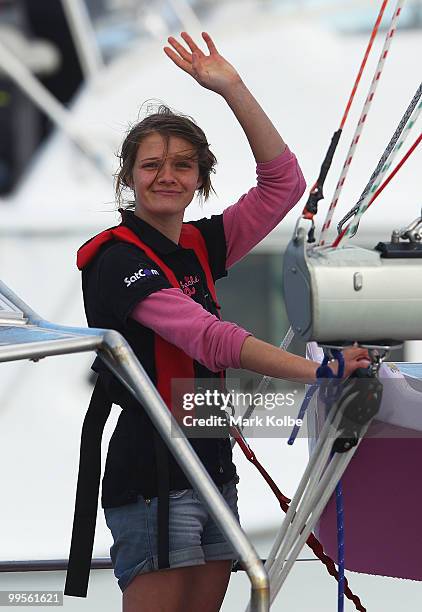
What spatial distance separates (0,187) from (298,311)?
9853mm

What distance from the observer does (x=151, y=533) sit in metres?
1.59

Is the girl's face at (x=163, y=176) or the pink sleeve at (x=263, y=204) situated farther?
the pink sleeve at (x=263, y=204)

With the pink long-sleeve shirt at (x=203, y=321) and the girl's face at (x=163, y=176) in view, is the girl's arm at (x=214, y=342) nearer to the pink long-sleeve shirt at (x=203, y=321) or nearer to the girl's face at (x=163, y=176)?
the pink long-sleeve shirt at (x=203, y=321)

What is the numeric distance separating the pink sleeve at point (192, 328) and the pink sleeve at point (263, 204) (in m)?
0.26

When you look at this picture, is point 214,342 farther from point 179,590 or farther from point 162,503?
point 179,590

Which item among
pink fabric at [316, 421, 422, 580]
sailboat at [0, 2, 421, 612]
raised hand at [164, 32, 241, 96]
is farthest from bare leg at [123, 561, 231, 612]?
sailboat at [0, 2, 421, 612]

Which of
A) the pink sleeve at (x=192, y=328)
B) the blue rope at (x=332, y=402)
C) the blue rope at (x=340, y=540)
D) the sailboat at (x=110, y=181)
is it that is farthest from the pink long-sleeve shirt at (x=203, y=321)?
the sailboat at (x=110, y=181)

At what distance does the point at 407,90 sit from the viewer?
4.32m

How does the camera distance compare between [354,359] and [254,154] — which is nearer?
[354,359]

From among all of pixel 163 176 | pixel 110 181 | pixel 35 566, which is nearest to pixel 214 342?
pixel 163 176

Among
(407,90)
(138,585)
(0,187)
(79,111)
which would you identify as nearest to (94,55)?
(79,111)

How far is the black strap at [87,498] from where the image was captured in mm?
1620

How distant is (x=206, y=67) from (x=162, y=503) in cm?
56

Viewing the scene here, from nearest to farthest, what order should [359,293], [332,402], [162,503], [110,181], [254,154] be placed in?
[359,293], [332,402], [162,503], [254,154], [110,181]
